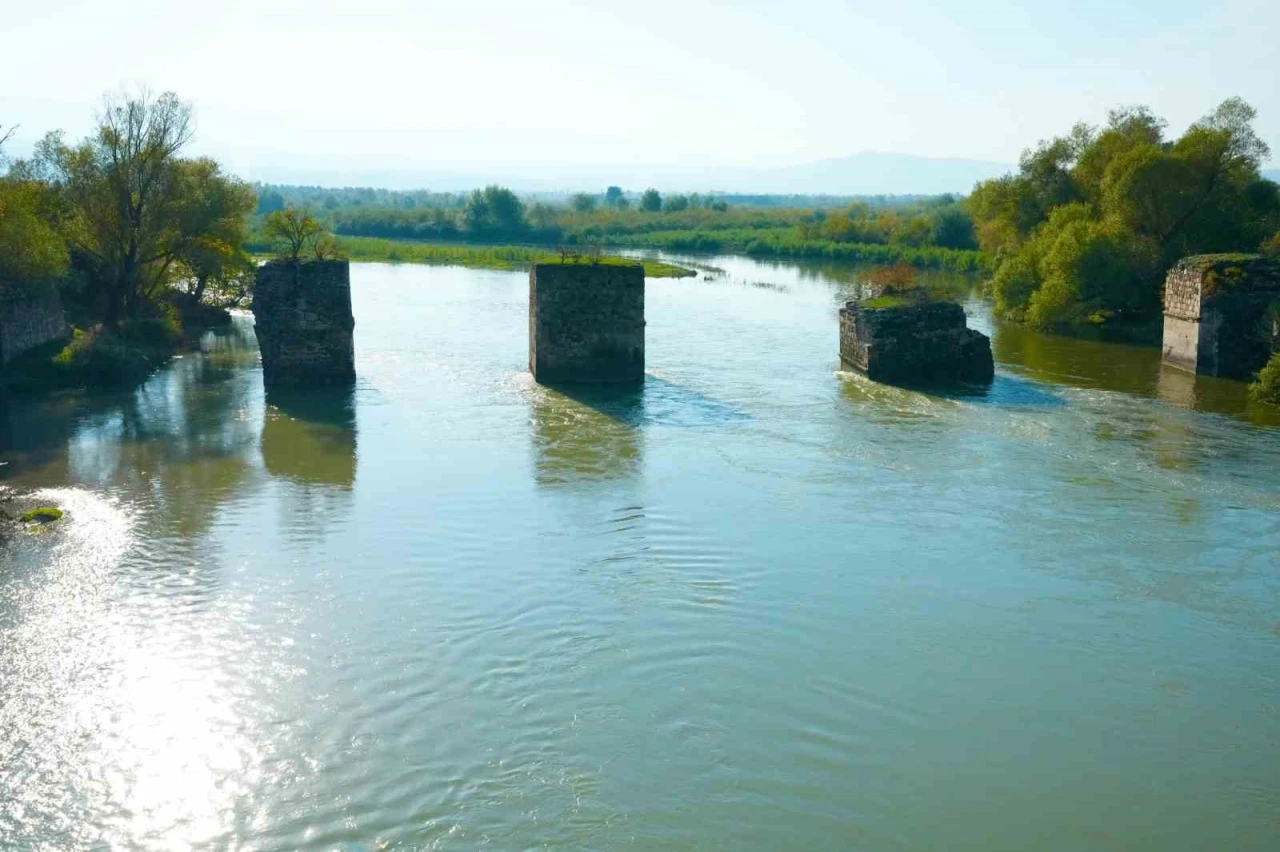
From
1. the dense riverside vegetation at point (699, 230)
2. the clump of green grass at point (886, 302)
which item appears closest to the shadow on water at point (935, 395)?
the clump of green grass at point (886, 302)

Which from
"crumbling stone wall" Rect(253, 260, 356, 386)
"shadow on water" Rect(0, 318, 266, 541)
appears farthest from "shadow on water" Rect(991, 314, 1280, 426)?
"shadow on water" Rect(0, 318, 266, 541)

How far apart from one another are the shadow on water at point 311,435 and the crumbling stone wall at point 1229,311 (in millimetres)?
14110

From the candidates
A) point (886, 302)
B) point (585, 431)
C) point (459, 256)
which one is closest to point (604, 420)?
point (585, 431)

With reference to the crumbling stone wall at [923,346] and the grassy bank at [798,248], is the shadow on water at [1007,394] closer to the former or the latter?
the crumbling stone wall at [923,346]

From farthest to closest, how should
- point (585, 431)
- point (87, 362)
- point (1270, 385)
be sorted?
point (87, 362) < point (1270, 385) < point (585, 431)

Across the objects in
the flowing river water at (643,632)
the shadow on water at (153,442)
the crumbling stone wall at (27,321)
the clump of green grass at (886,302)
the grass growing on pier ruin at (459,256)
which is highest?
the grass growing on pier ruin at (459,256)

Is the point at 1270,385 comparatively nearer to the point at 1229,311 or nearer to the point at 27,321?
the point at 1229,311

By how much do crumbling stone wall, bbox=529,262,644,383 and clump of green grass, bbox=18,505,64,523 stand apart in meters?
8.69

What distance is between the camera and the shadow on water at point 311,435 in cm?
1399

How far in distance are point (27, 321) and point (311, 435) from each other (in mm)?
6532

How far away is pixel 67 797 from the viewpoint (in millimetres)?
6727

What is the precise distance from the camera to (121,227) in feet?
73.0

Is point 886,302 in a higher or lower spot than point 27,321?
higher

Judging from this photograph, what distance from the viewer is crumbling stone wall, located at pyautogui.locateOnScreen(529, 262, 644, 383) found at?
1896 centimetres
